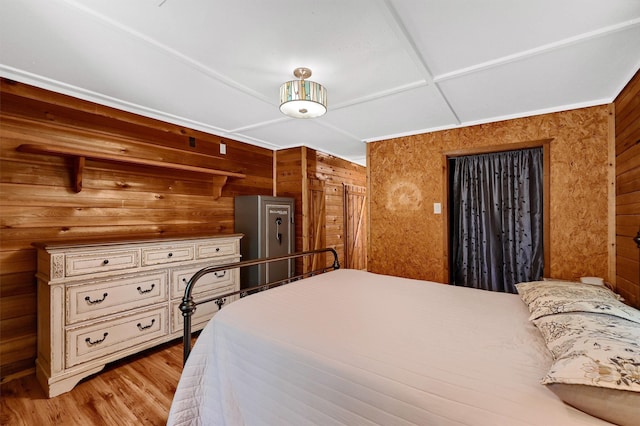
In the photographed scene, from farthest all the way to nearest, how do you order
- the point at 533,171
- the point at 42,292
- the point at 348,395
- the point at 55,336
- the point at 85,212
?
the point at 533,171, the point at 85,212, the point at 42,292, the point at 55,336, the point at 348,395

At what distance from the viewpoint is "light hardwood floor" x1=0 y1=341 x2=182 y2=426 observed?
6.15ft

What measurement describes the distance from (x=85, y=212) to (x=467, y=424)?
10.5 ft

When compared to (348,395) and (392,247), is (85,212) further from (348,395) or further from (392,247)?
(392,247)

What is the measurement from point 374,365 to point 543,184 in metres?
2.94

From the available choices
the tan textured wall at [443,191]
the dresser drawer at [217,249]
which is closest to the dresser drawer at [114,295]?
the dresser drawer at [217,249]

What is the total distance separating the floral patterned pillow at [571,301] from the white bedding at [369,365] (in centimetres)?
11

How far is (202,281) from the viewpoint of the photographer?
3049 millimetres

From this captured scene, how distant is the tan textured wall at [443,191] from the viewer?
2.71 metres

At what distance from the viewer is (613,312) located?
1.34m

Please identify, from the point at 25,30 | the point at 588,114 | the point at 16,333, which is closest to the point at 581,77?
the point at 588,114

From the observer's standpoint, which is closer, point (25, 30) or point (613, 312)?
point (613, 312)

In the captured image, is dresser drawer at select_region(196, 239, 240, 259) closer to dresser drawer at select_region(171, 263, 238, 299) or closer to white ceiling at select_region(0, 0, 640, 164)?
dresser drawer at select_region(171, 263, 238, 299)

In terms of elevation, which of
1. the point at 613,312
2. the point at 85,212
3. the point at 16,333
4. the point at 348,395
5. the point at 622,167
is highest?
the point at 622,167

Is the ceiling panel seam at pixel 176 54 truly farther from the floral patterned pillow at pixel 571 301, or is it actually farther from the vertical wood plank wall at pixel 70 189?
the floral patterned pillow at pixel 571 301
